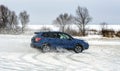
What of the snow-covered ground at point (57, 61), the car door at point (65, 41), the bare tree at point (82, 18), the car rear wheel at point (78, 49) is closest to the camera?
the snow-covered ground at point (57, 61)

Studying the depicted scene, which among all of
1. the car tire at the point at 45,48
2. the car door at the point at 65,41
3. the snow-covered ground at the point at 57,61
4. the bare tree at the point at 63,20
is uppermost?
the bare tree at the point at 63,20

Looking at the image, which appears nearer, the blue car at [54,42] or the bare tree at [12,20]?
the blue car at [54,42]

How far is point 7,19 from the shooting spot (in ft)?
321

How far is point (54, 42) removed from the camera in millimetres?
23141

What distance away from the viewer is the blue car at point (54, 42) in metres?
22.8

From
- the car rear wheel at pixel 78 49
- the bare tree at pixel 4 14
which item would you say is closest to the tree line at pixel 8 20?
the bare tree at pixel 4 14

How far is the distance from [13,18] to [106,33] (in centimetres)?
3807

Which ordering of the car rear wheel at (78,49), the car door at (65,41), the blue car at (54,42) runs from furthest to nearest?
the car rear wheel at (78,49) → the car door at (65,41) → the blue car at (54,42)

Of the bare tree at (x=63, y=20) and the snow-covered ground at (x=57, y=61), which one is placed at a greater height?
the bare tree at (x=63, y=20)

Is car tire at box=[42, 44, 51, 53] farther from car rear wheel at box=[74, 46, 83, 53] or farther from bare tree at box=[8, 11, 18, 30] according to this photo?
bare tree at box=[8, 11, 18, 30]

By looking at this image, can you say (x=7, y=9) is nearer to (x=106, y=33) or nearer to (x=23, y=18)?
(x=23, y=18)

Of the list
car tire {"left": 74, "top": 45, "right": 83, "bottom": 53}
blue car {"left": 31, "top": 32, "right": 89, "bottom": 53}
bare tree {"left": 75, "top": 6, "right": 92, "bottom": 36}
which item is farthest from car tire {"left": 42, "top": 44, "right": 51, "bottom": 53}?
bare tree {"left": 75, "top": 6, "right": 92, "bottom": 36}

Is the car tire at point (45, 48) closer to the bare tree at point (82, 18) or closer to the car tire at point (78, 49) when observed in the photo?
the car tire at point (78, 49)

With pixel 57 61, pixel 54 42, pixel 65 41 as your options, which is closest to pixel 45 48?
pixel 54 42
